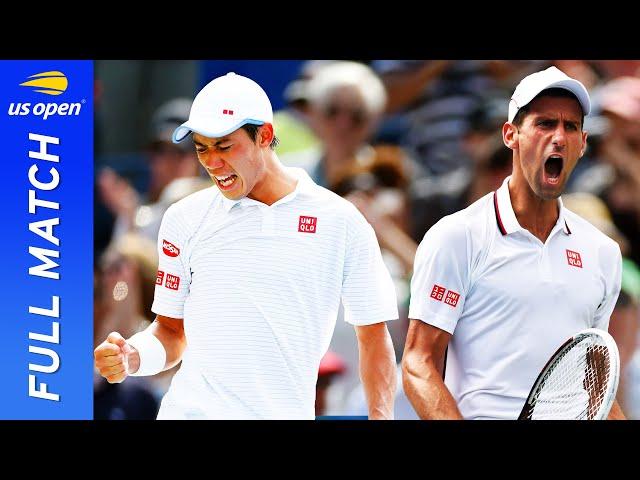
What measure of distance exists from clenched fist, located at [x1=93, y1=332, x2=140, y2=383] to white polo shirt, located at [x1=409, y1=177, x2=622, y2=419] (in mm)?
1109

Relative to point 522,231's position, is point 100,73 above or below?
above

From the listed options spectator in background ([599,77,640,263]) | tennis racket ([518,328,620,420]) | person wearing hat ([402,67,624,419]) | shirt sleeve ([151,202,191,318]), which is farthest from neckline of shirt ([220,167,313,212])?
spectator in background ([599,77,640,263])

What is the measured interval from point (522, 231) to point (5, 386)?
230 cm

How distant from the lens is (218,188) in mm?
5215

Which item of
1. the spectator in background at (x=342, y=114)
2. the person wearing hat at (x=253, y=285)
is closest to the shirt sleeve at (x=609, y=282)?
the person wearing hat at (x=253, y=285)

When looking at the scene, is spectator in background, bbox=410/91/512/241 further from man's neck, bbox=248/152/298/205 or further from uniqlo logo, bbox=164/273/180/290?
uniqlo logo, bbox=164/273/180/290

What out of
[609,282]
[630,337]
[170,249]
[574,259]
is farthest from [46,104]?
[630,337]

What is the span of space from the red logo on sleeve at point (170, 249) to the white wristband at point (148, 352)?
0.32 meters

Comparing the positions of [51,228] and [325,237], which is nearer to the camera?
[325,237]

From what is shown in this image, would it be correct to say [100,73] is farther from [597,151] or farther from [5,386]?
[597,151]

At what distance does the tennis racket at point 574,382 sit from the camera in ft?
15.1

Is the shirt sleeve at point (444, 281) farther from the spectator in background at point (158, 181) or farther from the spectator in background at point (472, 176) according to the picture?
the spectator in background at point (158, 181)

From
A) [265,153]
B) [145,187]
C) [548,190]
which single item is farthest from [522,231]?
[145,187]

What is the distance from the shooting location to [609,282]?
5355 millimetres
